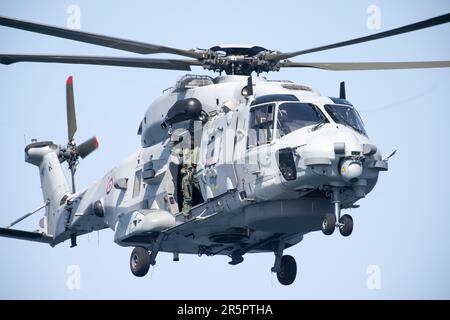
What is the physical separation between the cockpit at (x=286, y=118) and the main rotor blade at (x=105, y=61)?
9.41 feet

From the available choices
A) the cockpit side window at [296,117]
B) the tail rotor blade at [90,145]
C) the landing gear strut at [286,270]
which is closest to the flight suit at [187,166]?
the landing gear strut at [286,270]

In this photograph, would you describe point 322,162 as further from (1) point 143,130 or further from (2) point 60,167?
(2) point 60,167

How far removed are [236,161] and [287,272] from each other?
163 inches

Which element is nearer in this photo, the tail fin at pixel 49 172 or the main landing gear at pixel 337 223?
the main landing gear at pixel 337 223

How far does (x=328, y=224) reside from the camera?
974 inches

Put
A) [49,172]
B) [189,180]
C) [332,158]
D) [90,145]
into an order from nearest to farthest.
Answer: [332,158]
[189,180]
[90,145]
[49,172]

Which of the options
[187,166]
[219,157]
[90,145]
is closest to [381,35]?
[219,157]

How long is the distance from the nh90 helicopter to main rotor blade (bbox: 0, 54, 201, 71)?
0.09ft

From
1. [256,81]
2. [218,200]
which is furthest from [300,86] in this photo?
[218,200]

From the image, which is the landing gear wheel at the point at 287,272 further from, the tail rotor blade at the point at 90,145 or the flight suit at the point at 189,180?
the tail rotor blade at the point at 90,145

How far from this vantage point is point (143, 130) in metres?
29.7

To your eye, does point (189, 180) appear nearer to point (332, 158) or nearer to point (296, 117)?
point (296, 117)

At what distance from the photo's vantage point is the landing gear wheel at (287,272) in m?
29.1

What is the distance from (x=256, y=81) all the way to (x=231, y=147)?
87.6 inches
